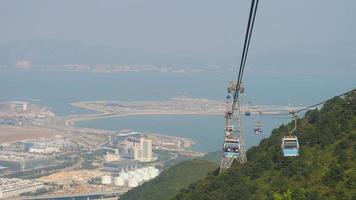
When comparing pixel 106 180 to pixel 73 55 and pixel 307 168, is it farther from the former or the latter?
pixel 73 55

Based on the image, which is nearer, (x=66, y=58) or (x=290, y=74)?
(x=290, y=74)

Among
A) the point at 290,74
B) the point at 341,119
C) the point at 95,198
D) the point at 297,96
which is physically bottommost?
the point at 95,198

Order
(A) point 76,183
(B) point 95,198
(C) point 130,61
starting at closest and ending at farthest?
(B) point 95,198 < (A) point 76,183 < (C) point 130,61

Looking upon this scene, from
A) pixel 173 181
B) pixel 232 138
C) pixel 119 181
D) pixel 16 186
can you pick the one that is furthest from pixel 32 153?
A: pixel 232 138

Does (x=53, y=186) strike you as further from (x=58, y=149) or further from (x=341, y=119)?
(x=341, y=119)

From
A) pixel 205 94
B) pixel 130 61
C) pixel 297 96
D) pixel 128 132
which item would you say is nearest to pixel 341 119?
pixel 128 132

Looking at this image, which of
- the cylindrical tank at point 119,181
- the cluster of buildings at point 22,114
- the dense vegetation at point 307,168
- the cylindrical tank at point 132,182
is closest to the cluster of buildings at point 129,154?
the cylindrical tank at point 119,181

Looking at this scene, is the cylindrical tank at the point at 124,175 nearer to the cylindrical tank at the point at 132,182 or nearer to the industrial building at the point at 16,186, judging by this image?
the cylindrical tank at the point at 132,182

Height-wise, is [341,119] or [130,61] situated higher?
[130,61]
